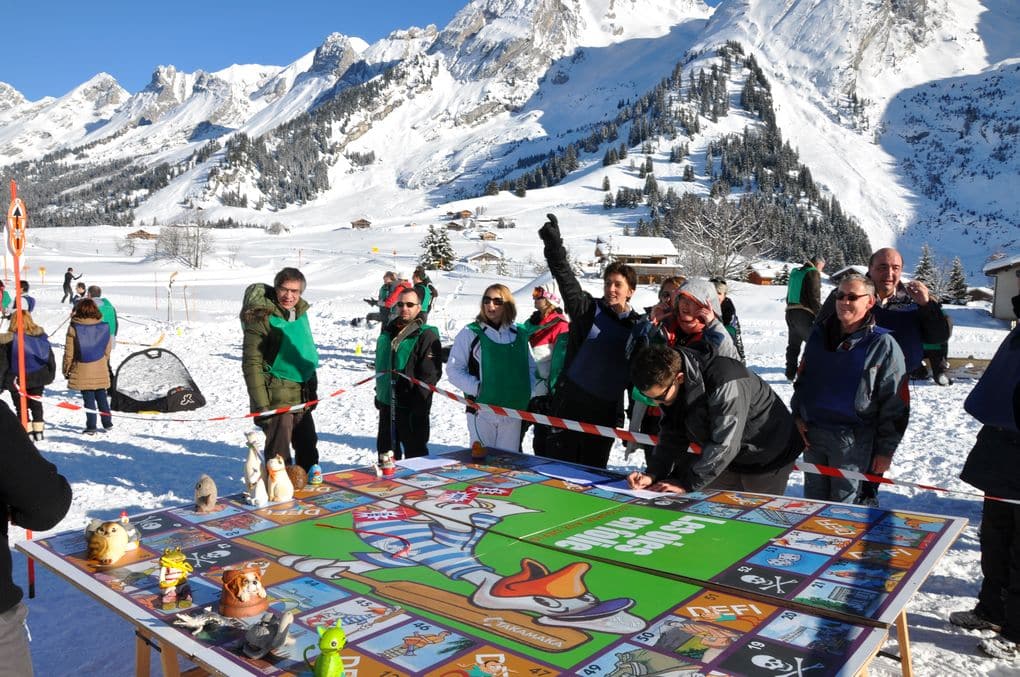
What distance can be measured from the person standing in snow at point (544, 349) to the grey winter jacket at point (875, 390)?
1.86 m

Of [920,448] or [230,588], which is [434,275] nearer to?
[920,448]

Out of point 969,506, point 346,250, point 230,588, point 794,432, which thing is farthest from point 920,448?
point 346,250

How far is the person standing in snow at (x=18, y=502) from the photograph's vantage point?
1892 millimetres

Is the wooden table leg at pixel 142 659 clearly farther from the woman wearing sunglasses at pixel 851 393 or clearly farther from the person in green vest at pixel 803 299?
the person in green vest at pixel 803 299

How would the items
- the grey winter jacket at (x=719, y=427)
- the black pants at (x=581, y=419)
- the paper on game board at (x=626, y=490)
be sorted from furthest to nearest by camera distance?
the black pants at (x=581, y=419), the paper on game board at (x=626, y=490), the grey winter jacket at (x=719, y=427)

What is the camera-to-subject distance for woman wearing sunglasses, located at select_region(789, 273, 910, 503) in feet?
12.9

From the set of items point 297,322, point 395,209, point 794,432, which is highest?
point 395,209

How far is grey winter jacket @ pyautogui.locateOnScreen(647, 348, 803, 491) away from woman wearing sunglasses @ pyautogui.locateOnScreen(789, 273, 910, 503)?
11.9 inches

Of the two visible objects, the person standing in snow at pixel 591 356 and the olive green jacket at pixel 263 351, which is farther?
the olive green jacket at pixel 263 351

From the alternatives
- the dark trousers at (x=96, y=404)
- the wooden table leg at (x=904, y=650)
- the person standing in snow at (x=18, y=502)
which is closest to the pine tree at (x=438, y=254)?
the dark trousers at (x=96, y=404)

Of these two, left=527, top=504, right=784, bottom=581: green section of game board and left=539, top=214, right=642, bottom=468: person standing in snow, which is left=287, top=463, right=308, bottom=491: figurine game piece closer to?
left=527, top=504, right=784, bottom=581: green section of game board

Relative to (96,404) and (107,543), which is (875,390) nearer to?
(107,543)

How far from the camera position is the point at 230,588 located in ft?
7.64

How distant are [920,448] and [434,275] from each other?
3633 centimetres
